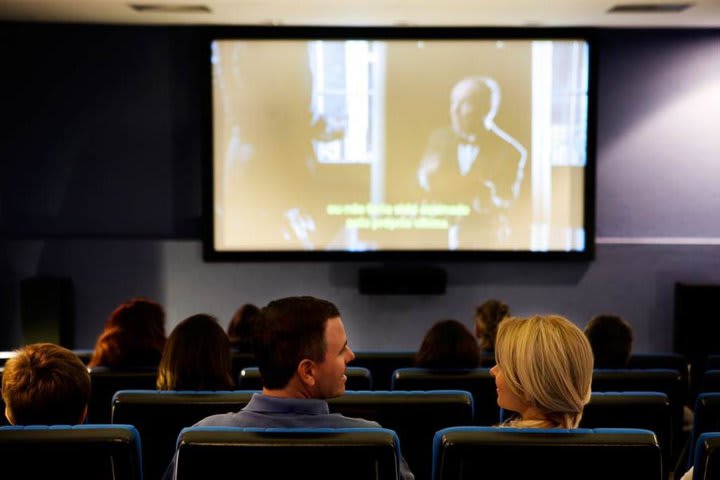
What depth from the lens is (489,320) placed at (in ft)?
14.1

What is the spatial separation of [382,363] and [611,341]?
1.03m

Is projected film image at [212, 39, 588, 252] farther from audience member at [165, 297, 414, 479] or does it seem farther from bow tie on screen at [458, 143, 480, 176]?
audience member at [165, 297, 414, 479]

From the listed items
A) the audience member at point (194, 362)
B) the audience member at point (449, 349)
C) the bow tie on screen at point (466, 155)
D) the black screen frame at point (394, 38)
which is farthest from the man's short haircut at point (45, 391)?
the bow tie on screen at point (466, 155)

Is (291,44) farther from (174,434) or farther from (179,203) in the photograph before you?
(174,434)

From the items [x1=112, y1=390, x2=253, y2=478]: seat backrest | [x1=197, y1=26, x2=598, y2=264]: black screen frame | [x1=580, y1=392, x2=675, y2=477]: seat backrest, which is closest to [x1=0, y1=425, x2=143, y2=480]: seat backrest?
[x1=112, y1=390, x2=253, y2=478]: seat backrest

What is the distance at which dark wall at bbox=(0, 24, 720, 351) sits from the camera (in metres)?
6.65

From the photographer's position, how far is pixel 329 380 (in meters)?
1.96

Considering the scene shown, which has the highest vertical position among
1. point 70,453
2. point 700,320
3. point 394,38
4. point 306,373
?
point 394,38

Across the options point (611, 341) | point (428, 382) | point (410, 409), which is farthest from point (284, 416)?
point (611, 341)

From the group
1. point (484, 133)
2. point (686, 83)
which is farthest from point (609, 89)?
point (484, 133)

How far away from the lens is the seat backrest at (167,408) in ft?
7.52

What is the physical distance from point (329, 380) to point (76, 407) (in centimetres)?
67

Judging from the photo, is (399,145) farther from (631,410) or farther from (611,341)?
(631,410)

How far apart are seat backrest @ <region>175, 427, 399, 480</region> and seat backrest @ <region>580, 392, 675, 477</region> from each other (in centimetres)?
99
